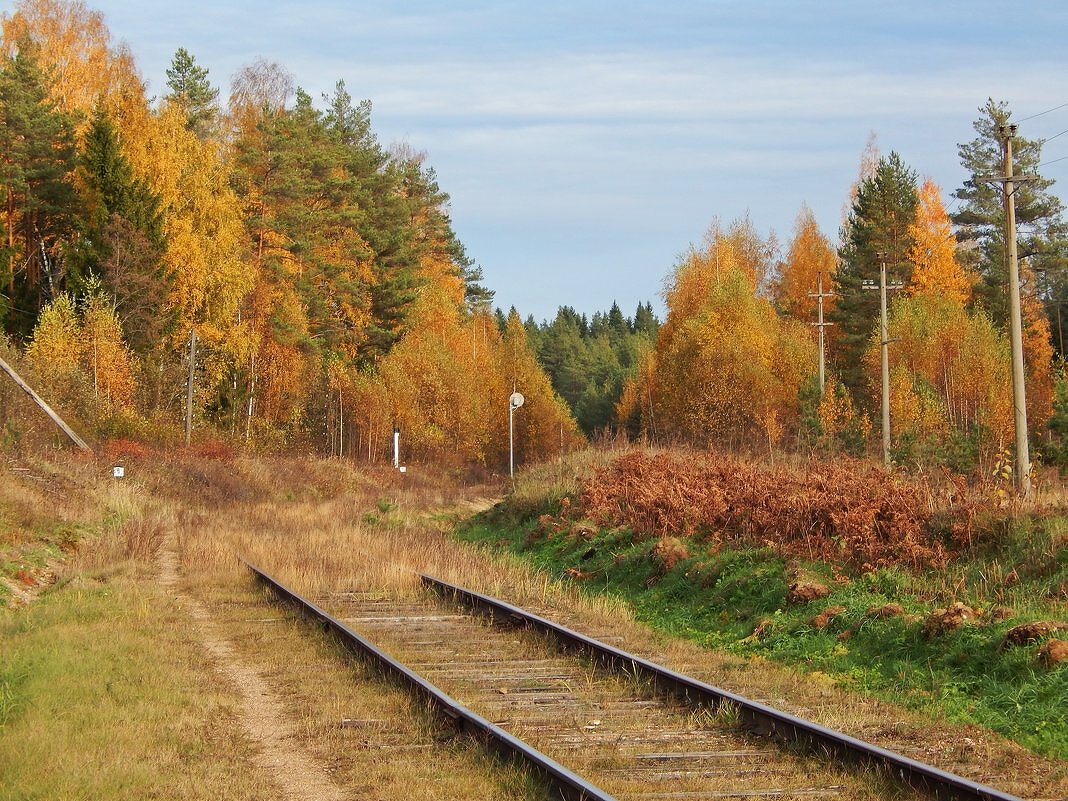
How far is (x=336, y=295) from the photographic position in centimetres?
5881

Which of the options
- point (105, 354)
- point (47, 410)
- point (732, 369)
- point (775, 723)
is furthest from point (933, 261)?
point (775, 723)

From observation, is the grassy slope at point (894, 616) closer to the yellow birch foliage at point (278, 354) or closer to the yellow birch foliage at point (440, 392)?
the yellow birch foliage at point (278, 354)

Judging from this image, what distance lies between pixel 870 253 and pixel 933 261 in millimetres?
5317

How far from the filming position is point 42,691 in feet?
28.1

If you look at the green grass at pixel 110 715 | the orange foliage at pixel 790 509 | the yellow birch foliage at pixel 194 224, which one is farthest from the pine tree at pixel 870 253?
the green grass at pixel 110 715

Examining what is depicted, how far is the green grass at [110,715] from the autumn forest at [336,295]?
21.5 metres

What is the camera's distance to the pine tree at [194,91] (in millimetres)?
57250

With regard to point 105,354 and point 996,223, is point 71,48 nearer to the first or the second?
point 105,354

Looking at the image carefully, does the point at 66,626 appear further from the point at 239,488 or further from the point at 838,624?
the point at 239,488

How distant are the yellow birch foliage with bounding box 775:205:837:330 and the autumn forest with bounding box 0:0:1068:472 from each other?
0.21 meters

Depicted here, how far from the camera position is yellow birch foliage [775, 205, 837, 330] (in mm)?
71188

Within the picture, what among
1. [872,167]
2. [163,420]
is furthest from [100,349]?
[872,167]

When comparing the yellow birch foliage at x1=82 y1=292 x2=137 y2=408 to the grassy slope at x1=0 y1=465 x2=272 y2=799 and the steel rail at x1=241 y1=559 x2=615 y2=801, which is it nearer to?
the grassy slope at x1=0 y1=465 x2=272 y2=799

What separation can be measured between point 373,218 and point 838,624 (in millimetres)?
53757
